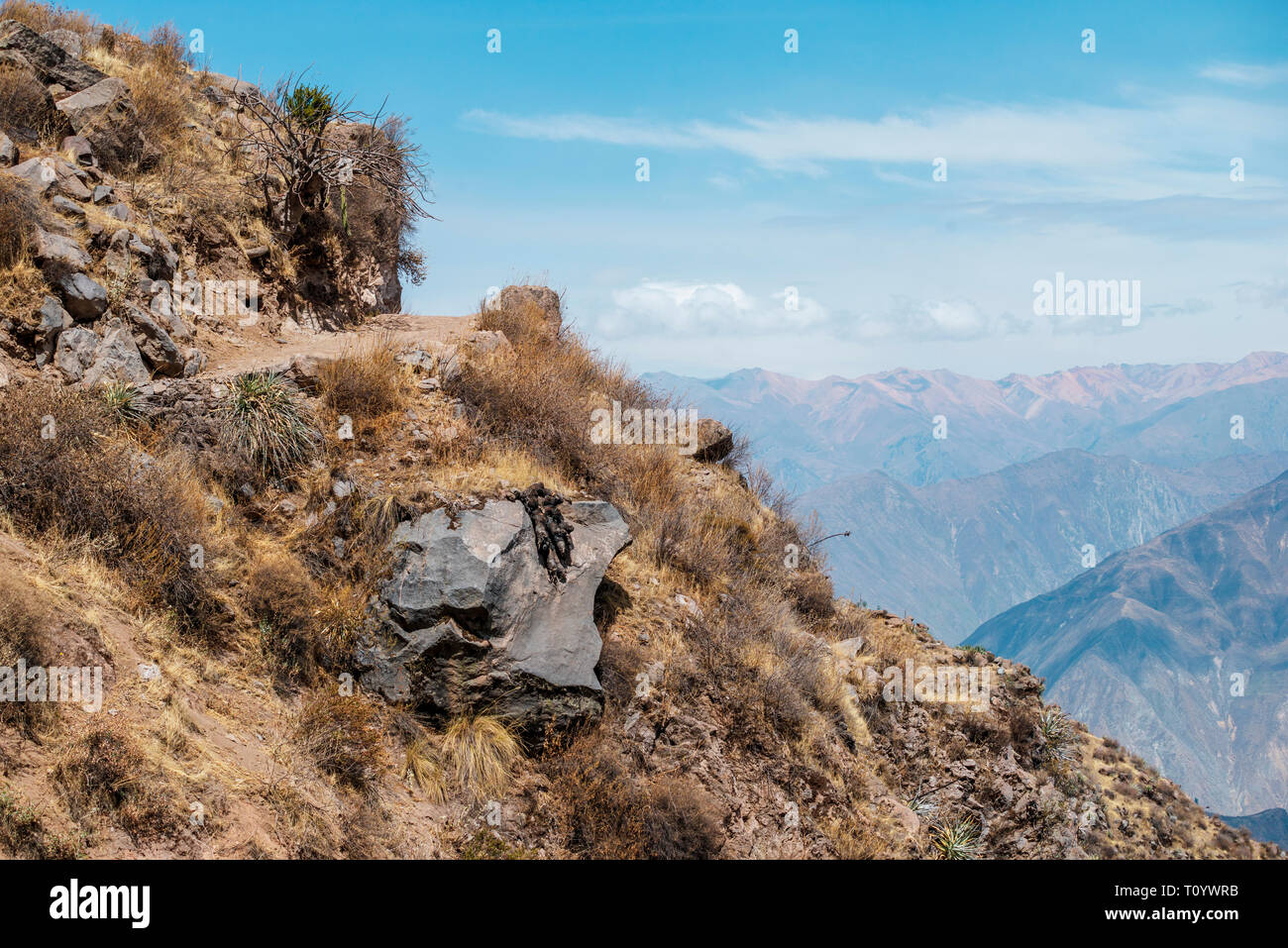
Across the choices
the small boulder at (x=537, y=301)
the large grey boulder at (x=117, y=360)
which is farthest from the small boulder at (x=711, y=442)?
Result: the large grey boulder at (x=117, y=360)

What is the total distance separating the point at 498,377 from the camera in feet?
35.8

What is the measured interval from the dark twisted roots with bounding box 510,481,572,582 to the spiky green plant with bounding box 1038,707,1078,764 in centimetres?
823

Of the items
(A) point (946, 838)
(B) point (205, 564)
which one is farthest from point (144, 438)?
(A) point (946, 838)

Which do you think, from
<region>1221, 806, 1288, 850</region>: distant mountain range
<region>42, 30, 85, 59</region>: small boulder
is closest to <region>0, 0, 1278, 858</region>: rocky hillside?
<region>42, 30, 85, 59</region>: small boulder

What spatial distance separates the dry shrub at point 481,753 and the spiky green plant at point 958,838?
5.40 m

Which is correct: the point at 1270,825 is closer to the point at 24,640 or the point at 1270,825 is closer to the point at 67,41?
the point at 24,640

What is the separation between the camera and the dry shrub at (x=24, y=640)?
489 cm

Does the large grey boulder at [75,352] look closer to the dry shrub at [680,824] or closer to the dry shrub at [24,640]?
the dry shrub at [24,640]

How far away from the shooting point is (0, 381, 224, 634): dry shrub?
21.5 ft

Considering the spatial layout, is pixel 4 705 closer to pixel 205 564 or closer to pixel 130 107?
pixel 205 564

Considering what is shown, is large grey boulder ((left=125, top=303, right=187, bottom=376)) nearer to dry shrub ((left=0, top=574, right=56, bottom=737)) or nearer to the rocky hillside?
the rocky hillside

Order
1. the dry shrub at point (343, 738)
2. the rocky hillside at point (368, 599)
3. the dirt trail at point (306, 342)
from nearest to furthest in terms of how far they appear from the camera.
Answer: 1. the rocky hillside at point (368, 599)
2. the dry shrub at point (343, 738)
3. the dirt trail at point (306, 342)

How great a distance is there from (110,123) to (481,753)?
11202 millimetres

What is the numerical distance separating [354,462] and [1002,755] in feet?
31.0
